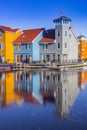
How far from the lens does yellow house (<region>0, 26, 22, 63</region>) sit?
179 ft

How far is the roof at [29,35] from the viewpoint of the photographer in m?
53.3

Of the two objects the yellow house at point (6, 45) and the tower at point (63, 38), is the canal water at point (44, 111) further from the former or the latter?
the yellow house at point (6, 45)

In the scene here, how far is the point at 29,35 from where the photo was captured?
5556cm

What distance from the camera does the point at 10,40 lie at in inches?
2203

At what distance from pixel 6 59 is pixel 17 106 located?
41468 mm

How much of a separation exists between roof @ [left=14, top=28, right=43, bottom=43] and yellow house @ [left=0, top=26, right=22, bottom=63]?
1678mm

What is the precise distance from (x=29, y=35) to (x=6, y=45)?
19.4ft

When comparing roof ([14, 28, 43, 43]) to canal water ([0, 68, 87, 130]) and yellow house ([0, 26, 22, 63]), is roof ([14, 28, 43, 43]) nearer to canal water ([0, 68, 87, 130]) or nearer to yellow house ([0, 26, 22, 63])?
yellow house ([0, 26, 22, 63])

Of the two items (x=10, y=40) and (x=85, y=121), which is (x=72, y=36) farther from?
(x=85, y=121)

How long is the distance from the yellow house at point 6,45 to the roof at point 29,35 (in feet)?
5.51

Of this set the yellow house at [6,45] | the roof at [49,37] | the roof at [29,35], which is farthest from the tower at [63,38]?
the yellow house at [6,45]

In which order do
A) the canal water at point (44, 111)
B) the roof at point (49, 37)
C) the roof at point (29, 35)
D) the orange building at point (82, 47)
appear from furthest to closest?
the orange building at point (82, 47), the roof at point (29, 35), the roof at point (49, 37), the canal water at point (44, 111)

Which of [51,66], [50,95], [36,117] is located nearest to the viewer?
[36,117]

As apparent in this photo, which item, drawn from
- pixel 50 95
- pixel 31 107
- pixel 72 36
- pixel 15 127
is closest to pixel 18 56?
pixel 72 36
